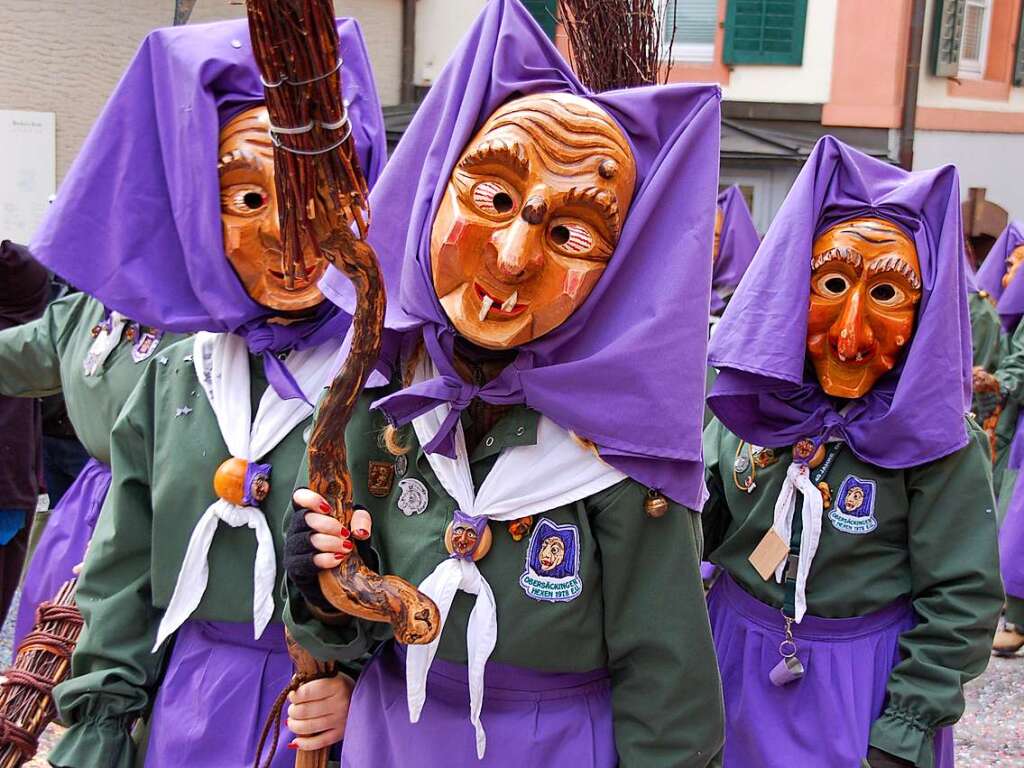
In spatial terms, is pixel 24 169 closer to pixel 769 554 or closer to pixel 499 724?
pixel 769 554

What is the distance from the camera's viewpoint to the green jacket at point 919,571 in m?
3.13

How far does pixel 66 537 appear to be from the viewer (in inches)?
156

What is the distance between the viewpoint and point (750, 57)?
12.0m

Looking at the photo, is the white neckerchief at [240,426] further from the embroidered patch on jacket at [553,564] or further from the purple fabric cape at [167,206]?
the embroidered patch on jacket at [553,564]

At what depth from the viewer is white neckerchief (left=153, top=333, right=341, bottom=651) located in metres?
2.69

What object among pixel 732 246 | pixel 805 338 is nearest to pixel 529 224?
pixel 805 338

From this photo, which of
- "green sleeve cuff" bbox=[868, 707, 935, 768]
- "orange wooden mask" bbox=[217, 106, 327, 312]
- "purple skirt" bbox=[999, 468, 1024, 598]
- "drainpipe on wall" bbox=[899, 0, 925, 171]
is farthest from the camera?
"drainpipe on wall" bbox=[899, 0, 925, 171]

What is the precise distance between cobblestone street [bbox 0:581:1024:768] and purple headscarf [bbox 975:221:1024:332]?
2.08 meters

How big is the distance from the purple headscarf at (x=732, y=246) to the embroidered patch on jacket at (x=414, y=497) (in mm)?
4210

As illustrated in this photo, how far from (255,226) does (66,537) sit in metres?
1.59

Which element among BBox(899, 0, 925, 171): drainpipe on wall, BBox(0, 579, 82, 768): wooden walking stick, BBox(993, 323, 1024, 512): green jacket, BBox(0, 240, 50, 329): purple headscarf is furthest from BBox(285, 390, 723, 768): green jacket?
BBox(899, 0, 925, 171): drainpipe on wall

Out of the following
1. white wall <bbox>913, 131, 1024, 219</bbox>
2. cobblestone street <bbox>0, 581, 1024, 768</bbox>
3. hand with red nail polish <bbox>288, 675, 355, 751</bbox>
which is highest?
hand with red nail polish <bbox>288, 675, 355, 751</bbox>

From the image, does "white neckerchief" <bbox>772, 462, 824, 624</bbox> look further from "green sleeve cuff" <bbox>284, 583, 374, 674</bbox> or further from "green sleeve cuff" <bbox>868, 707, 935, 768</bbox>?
"green sleeve cuff" <bbox>284, 583, 374, 674</bbox>

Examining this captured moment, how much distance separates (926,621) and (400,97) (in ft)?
33.8
